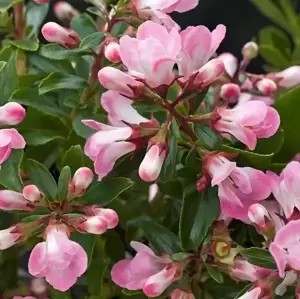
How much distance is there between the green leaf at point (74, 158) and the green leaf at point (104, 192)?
0.03m

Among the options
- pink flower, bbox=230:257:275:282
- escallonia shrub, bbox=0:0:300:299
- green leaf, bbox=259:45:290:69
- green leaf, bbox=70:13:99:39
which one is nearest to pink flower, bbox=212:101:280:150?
escallonia shrub, bbox=0:0:300:299

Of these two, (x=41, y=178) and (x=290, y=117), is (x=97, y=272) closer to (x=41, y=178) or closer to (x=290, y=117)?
(x=41, y=178)

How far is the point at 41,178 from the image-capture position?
61cm

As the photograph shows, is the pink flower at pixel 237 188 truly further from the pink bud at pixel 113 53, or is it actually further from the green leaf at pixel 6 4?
the green leaf at pixel 6 4

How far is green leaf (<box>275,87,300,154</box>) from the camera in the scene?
670 millimetres

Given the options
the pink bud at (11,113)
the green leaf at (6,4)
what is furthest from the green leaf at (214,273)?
the green leaf at (6,4)

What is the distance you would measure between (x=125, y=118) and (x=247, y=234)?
0.19m

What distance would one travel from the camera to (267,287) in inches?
21.8

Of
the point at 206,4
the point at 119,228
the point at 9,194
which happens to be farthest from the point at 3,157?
the point at 206,4

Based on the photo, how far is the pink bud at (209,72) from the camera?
549 millimetres

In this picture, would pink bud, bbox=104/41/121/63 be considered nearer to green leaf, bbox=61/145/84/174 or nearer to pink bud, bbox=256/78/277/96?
green leaf, bbox=61/145/84/174

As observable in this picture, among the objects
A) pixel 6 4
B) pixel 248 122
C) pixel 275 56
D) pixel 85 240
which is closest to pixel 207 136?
pixel 248 122

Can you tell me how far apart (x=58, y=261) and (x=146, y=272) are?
0.11 meters

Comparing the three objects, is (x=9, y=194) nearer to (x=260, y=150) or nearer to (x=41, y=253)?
(x=41, y=253)
